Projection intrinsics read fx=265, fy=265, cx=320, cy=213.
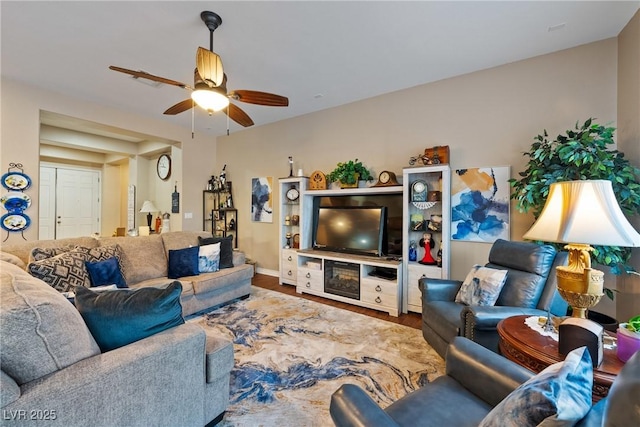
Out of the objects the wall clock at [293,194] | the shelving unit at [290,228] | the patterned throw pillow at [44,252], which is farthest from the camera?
the wall clock at [293,194]

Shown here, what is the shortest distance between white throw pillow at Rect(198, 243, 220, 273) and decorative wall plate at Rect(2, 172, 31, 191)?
245 cm

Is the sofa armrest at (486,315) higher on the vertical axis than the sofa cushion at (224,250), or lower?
lower

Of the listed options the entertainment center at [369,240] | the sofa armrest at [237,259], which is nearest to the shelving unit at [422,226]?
the entertainment center at [369,240]

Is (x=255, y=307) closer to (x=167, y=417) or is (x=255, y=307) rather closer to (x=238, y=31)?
(x=167, y=417)

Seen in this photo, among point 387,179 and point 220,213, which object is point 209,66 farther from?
point 220,213

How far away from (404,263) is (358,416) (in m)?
2.58

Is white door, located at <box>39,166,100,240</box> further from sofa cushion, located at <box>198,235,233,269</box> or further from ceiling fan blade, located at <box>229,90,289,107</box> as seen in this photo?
ceiling fan blade, located at <box>229,90,289,107</box>

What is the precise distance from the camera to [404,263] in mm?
3311

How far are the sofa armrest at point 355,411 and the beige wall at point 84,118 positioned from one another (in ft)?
15.6

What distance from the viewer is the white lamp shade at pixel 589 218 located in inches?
49.4

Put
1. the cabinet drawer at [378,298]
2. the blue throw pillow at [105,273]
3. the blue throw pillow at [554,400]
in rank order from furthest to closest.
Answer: the cabinet drawer at [378,298] → the blue throw pillow at [105,273] → the blue throw pillow at [554,400]

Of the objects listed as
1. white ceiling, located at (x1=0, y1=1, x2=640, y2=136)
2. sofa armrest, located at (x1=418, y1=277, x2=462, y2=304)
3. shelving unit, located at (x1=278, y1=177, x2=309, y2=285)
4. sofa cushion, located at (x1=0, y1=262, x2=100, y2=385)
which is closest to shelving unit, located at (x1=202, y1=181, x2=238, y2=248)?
shelving unit, located at (x1=278, y1=177, x2=309, y2=285)

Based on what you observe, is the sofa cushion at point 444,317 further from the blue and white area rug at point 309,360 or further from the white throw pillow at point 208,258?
the white throw pillow at point 208,258

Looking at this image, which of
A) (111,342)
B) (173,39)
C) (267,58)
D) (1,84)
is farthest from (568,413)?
(1,84)
